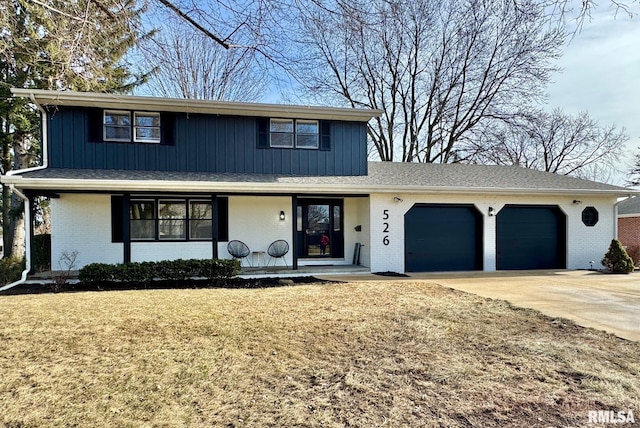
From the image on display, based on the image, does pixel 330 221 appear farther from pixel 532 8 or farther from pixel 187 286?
pixel 532 8

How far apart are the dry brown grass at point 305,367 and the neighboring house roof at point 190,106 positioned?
590 centimetres

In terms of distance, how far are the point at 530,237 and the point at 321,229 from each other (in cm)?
664

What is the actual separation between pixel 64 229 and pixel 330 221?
295 inches

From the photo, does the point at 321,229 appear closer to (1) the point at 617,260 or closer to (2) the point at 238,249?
(2) the point at 238,249

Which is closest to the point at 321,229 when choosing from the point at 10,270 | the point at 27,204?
the point at 27,204

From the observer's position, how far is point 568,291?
26.7 feet

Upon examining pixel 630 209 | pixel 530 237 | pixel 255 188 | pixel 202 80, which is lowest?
pixel 530 237

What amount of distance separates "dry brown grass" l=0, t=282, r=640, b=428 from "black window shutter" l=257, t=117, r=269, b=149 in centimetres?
615

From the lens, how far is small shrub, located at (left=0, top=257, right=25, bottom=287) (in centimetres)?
1159

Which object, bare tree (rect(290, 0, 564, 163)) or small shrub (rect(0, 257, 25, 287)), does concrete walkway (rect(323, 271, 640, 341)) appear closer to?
small shrub (rect(0, 257, 25, 287))

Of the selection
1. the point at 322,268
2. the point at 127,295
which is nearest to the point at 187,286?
the point at 127,295

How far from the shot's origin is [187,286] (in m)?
8.95

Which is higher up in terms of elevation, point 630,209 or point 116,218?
point 630,209

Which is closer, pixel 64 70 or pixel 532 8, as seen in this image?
pixel 532 8
